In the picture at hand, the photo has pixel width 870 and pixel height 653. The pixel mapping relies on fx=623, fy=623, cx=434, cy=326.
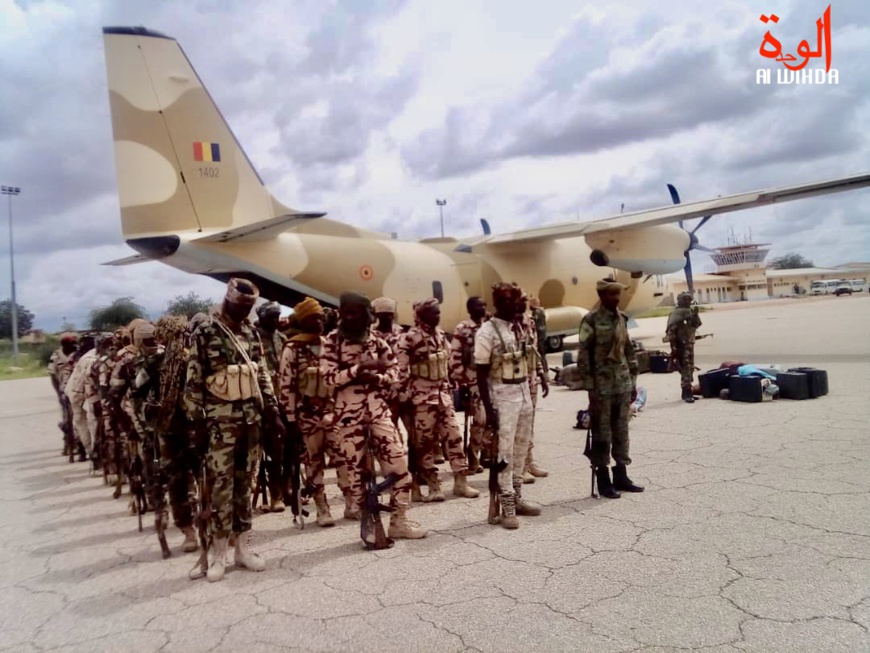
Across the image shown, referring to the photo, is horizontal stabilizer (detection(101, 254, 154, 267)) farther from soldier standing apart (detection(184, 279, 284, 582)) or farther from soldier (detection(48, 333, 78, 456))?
soldier standing apart (detection(184, 279, 284, 582))

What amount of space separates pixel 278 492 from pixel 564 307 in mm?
13894

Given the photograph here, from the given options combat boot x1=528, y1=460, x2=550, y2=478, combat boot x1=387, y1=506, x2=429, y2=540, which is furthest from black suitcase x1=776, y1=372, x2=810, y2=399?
combat boot x1=387, y1=506, x2=429, y2=540

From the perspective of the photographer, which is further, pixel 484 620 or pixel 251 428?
pixel 251 428

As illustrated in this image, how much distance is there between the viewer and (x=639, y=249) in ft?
58.3

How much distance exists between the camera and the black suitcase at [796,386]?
9508 mm

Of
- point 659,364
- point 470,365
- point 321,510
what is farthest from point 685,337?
point 321,510

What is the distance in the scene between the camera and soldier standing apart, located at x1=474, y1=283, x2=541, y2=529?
5.14m

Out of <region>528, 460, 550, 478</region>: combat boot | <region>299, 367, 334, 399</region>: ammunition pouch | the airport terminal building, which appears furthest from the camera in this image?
the airport terminal building

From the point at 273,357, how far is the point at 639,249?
13710 mm

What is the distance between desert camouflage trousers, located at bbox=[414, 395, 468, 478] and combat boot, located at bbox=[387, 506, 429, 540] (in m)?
1.06

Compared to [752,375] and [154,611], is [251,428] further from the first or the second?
[752,375]

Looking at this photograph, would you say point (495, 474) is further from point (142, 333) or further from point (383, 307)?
point (142, 333)

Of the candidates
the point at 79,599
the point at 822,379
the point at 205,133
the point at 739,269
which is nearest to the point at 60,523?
the point at 79,599

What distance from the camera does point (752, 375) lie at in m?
10.1
